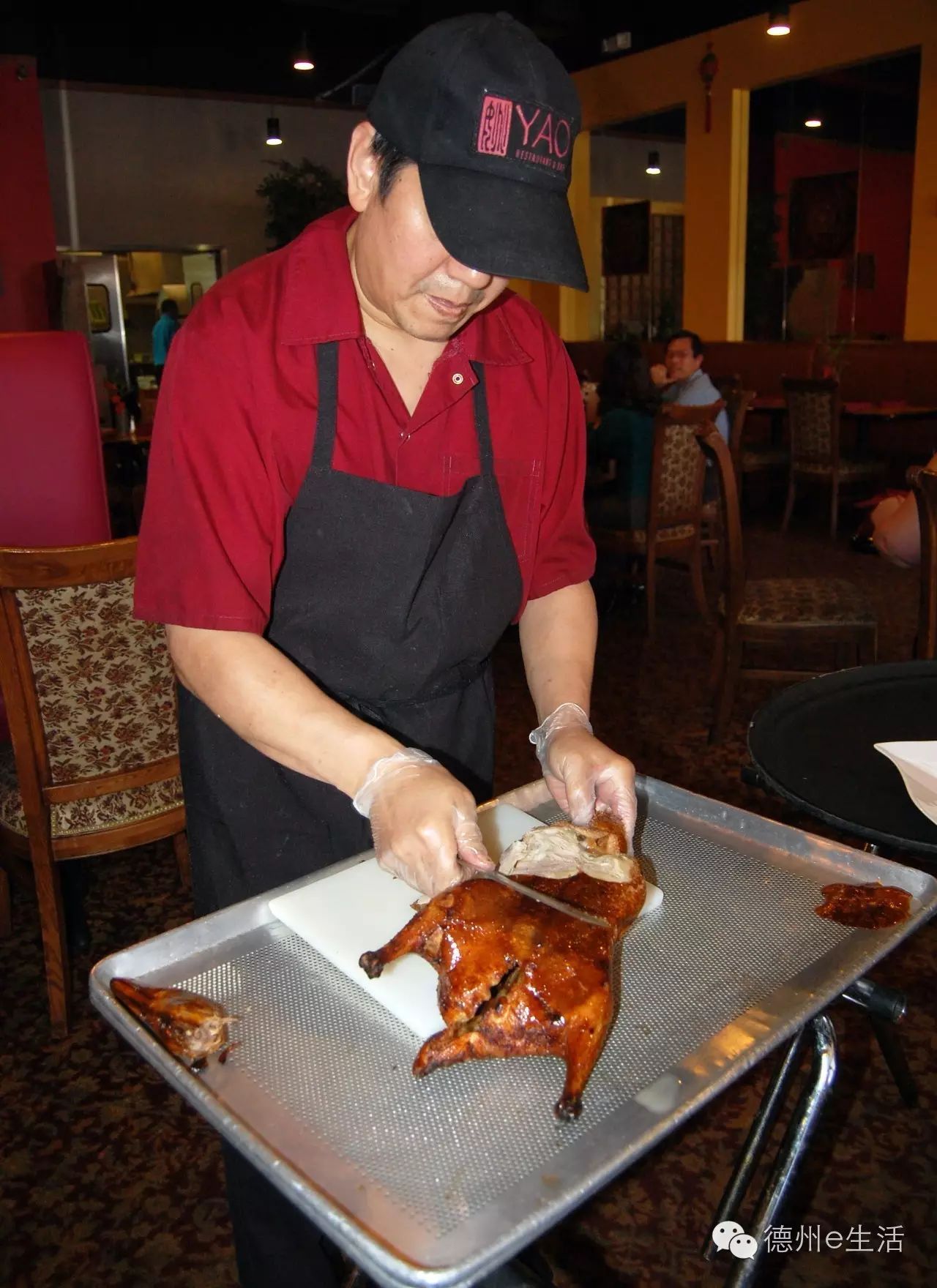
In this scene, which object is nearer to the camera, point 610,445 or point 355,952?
point 355,952

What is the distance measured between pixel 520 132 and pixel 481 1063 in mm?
913

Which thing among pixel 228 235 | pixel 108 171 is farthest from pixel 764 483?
pixel 108 171

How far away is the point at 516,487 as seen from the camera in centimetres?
145

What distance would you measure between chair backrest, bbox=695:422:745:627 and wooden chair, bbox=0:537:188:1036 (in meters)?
1.95

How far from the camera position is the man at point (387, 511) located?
108 cm

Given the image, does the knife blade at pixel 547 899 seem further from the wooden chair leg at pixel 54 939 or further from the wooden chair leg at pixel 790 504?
the wooden chair leg at pixel 790 504

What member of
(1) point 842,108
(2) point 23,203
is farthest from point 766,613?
(2) point 23,203

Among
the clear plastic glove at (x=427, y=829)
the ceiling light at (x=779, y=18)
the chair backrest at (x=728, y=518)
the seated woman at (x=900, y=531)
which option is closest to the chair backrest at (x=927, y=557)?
the seated woman at (x=900, y=531)

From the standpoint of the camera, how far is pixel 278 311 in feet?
4.13

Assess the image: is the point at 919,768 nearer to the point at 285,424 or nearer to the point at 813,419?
the point at 285,424

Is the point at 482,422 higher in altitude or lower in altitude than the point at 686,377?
lower

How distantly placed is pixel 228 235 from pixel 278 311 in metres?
10.8

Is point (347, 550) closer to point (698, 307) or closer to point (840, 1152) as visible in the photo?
point (840, 1152)

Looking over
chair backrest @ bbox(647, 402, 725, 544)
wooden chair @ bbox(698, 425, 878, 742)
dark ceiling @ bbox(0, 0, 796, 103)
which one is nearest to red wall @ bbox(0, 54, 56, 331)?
dark ceiling @ bbox(0, 0, 796, 103)
